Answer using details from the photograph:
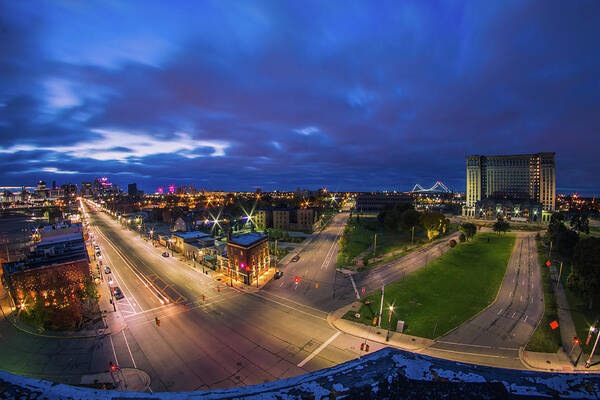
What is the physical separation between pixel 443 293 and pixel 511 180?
166677 mm

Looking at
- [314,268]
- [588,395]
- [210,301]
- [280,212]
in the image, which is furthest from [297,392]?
[280,212]

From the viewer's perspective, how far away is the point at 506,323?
91.8 feet

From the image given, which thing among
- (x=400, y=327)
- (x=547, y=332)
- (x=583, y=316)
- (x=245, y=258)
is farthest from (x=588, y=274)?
(x=245, y=258)

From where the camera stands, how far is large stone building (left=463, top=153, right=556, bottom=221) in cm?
14188

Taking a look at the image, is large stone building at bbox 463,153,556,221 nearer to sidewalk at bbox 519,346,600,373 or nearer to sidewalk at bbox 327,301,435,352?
sidewalk at bbox 519,346,600,373

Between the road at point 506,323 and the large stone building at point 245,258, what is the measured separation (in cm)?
2623

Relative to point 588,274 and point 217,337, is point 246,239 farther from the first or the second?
point 588,274

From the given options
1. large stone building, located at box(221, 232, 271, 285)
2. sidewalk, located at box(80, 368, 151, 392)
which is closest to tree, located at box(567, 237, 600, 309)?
large stone building, located at box(221, 232, 271, 285)

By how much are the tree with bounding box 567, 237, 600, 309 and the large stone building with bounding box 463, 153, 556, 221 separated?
106620 millimetres

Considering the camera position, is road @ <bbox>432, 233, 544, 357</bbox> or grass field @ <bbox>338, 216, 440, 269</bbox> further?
grass field @ <bbox>338, 216, 440, 269</bbox>

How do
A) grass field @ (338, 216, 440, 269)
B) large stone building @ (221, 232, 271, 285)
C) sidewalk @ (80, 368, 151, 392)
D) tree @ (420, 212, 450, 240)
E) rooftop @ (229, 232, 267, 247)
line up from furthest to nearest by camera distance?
tree @ (420, 212, 450, 240), grass field @ (338, 216, 440, 269), rooftop @ (229, 232, 267, 247), large stone building @ (221, 232, 271, 285), sidewalk @ (80, 368, 151, 392)

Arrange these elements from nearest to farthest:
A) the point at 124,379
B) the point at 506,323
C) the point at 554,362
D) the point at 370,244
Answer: the point at 124,379 < the point at 554,362 < the point at 506,323 < the point at 370,244

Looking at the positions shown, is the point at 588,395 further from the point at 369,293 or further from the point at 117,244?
the point at 117,244

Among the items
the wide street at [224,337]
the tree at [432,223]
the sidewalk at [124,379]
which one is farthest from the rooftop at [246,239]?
the tree at [432,223]
